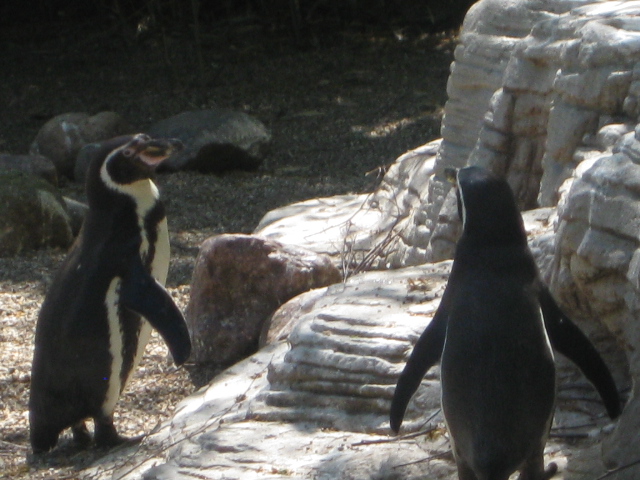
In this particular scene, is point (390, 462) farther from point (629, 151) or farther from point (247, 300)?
point (247, 300)

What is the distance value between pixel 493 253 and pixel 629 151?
19.6 inches

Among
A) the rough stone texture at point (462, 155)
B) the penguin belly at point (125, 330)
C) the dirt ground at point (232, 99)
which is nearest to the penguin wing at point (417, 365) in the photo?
the penguin belly at point (125, 330)

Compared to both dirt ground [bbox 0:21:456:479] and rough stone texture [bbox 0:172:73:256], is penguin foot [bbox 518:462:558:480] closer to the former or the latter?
dirt ground [bbox 0:21:456:479]

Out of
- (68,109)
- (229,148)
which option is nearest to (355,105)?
(229,148)

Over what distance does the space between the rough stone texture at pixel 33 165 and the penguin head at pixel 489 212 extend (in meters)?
5.32

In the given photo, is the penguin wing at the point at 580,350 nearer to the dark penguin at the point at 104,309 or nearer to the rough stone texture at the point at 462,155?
the dark penguin at the point at 104,309

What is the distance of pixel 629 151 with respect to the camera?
304 cm

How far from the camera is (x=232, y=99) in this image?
10.1 m

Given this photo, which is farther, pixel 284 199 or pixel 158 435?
pixel 284 199

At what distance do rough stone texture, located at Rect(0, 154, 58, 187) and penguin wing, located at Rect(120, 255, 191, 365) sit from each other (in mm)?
4062

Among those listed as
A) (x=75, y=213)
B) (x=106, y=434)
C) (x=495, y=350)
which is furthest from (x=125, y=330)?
(x=75, y=213)

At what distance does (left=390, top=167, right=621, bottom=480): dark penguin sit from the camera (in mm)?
2756

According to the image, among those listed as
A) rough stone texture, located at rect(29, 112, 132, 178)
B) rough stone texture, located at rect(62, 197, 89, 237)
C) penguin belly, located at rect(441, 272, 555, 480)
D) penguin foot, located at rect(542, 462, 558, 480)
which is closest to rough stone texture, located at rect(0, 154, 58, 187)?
rough stone texture, located at rect(29, 112, 132, 178)

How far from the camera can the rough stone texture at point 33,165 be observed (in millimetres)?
7770
